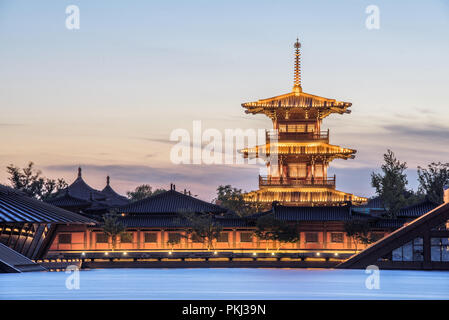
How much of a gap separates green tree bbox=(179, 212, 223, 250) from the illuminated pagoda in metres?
10.6

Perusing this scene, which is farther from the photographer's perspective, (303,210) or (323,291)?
(303,210)

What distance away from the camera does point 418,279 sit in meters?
52.4

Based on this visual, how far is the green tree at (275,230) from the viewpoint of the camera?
75000 millimetres

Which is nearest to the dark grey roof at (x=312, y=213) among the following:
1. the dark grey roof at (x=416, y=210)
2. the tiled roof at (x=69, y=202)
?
the dark grey roof at (x=416, y=210)

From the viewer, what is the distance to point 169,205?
83188mm

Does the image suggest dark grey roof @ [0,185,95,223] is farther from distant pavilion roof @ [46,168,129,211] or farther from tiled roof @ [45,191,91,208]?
distant pavilion roof @ [46,168,129,211]

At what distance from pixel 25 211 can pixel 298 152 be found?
36.2m

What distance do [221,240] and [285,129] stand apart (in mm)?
16434

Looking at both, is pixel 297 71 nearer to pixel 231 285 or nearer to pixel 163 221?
pixel 163 221

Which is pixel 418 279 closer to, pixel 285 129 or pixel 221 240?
pixel 221 240

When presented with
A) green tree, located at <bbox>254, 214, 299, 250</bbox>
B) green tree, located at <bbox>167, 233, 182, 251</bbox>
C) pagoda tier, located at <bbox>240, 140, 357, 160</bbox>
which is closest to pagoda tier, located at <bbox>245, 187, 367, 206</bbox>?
pagoda tier, located at <bbox>240, 140, 357, 160</bbox>

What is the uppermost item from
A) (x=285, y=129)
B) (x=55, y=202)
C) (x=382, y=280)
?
(x=285, y=129)
